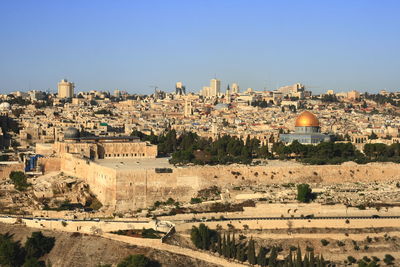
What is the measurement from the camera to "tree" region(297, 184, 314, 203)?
41000 millimetres

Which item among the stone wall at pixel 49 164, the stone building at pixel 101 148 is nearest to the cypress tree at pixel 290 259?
the stone wall at pixel 49 164

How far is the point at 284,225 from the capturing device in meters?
37.0

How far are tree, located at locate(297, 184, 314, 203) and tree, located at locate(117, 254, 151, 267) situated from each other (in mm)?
11292

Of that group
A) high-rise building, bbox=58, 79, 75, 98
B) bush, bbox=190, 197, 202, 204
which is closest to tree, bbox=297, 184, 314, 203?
bush, bbox=190, 197, 202, 204

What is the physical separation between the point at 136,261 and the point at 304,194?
40.1 feet

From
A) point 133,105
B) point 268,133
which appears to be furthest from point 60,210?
point 133,105

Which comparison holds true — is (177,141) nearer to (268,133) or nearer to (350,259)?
(268,133)

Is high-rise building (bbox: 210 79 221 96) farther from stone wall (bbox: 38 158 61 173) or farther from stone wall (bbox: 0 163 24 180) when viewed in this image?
stone wall (bbox: 0 163 24 180)

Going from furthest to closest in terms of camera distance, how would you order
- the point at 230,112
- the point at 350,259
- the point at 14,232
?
1. the point at 230,112
2. the point at 14,232
3. the point at 350,259

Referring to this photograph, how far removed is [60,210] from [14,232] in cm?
343

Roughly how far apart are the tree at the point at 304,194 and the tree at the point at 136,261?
1129 centimetres

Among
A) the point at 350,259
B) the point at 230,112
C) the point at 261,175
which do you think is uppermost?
the point at 230,112

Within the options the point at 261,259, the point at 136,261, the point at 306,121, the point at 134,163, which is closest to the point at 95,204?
the point at 134,163

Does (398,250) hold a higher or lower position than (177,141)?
lower
